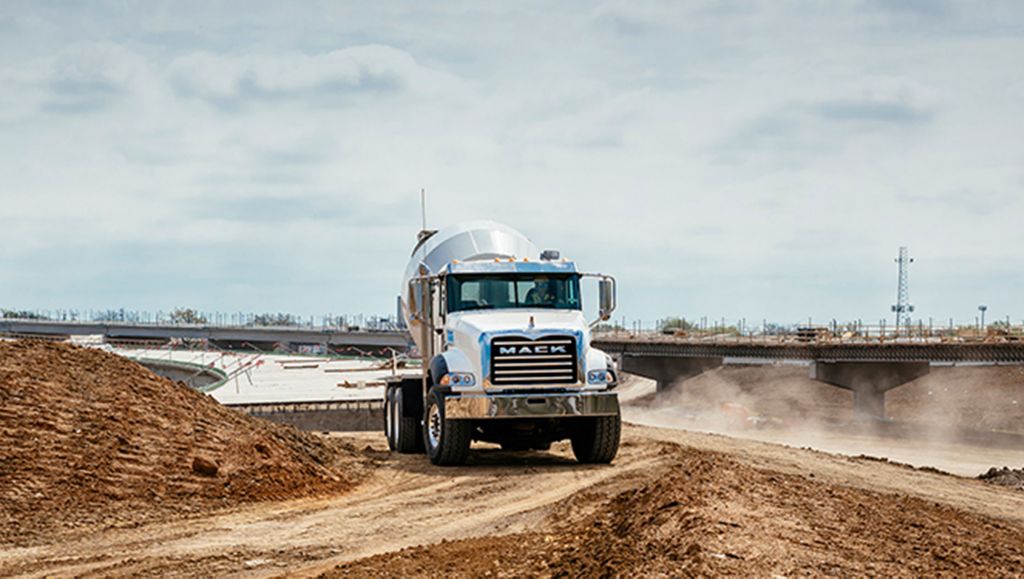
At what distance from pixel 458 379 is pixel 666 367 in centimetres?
7013

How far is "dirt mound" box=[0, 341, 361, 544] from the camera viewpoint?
17.0m

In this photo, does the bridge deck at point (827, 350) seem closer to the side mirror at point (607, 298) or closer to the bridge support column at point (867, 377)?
the bridge support column at point (867, 377)

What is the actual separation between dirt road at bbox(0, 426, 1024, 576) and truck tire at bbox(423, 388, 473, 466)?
1.06 feet

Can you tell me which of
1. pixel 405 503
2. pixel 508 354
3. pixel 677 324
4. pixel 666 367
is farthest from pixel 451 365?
pixel 677 324

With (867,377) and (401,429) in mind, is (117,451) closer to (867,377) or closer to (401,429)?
(401,429)

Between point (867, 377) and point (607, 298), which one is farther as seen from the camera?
point (867, 377)

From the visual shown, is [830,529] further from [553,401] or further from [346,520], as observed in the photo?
[553,401]

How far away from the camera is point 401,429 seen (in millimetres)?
25266

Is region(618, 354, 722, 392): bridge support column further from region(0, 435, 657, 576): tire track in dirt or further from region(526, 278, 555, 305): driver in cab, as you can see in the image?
region(0, 435, 657, 576): tire track in dirt

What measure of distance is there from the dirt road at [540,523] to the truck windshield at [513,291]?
10.6 feet

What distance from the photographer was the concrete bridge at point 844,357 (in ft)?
215

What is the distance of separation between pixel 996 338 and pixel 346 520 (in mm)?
62085

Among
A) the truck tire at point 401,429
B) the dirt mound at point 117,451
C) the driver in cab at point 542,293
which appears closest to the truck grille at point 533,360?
the driver in cab at point 542,293

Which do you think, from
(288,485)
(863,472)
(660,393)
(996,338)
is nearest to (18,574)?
(288,485)
